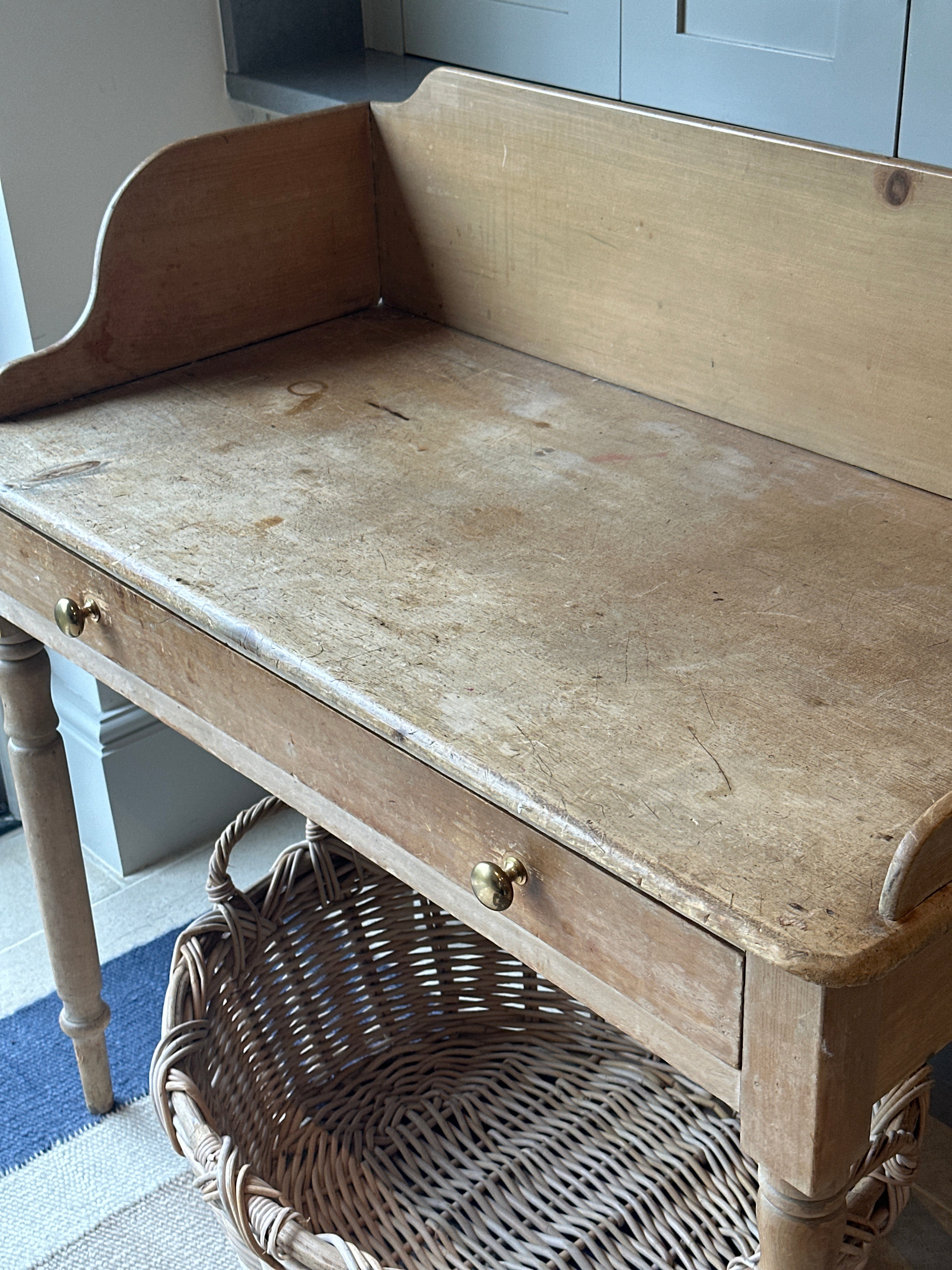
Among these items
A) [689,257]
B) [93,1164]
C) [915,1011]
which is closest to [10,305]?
[689,257]

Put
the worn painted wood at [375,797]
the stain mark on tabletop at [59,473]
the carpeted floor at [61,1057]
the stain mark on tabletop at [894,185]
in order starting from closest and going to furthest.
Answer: the worn painted wood at [375,797], the stain mark on tabletop at [894,185], the stain mark on tabletop at [59,473], the carpeted floor at [61,1057]

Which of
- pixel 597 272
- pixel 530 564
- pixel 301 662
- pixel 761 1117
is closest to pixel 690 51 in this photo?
pixel 597 272

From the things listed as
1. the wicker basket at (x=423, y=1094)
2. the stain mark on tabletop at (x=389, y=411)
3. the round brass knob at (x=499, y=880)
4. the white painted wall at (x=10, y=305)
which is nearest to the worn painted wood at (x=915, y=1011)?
the round brass knob at (x=499, y=880)

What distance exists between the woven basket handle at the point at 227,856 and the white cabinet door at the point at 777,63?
29.5 inches

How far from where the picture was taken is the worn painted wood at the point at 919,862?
57 cm

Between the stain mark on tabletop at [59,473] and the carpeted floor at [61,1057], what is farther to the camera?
the carpeted floor at [61,1057]

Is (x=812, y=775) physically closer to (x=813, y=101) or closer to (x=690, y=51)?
(x=813, y=101)

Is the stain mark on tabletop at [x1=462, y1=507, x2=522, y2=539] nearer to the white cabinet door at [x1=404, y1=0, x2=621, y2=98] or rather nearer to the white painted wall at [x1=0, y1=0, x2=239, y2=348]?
the white cabinet door at [x1=404, y1=0, x2=621, y2=98]

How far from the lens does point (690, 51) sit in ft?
4.13

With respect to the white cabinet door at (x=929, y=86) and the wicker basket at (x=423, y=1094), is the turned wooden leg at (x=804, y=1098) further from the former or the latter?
the white cabinet door at (x=929, y=86)

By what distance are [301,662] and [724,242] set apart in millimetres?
504

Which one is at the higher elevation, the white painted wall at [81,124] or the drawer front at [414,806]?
the white painted wall at [81,124]

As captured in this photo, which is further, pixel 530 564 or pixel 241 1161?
pixel 241 1161

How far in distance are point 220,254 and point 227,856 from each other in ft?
1.83
